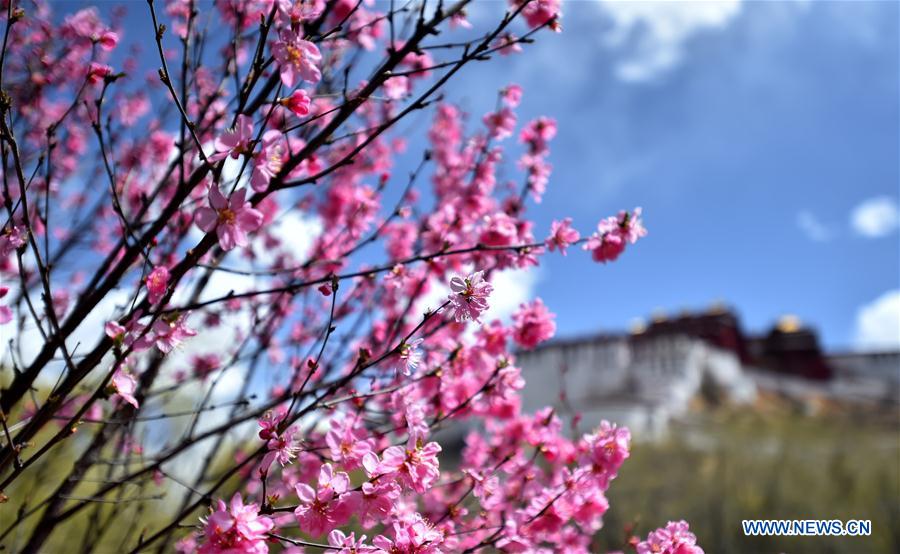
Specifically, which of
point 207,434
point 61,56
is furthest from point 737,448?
point 61,56

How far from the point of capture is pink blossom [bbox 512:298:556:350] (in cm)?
209

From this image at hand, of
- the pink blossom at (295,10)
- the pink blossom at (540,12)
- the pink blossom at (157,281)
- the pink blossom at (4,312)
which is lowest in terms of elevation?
the pink blossom at (4,312)

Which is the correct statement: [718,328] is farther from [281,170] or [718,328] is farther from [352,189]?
[281,170]

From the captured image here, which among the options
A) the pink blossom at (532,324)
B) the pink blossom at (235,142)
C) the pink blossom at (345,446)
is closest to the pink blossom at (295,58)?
the pink blossom at (235,142)

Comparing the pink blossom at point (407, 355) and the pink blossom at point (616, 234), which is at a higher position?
the pink blossom at point (616, 234)

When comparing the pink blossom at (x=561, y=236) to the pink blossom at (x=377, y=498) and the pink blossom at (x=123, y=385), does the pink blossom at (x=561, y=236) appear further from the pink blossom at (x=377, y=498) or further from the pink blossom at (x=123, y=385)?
the pink blossom at (x=123, y=385)

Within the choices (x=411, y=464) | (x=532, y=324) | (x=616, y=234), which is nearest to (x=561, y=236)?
(x=616, y=234)

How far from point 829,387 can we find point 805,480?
1190 cm

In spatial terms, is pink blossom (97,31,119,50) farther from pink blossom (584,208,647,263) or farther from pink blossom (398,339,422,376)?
pink blossom (584,208,647,263)

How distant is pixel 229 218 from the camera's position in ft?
4.41

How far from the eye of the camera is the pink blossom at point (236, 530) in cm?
119

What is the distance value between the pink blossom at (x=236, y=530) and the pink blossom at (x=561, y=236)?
1.14 metres

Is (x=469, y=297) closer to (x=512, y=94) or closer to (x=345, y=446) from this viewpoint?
(x=345, y=446)

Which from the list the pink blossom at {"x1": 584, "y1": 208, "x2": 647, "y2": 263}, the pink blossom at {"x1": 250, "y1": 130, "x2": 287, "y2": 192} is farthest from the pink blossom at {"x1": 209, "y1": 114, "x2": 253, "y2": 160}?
the pink blossom at {"x1": 584, "y1": 208, "x2": 647, "y2": 263}
